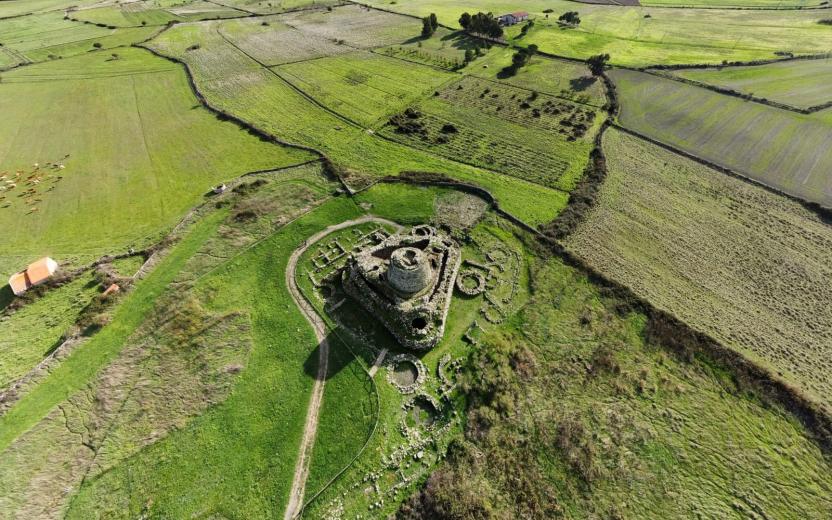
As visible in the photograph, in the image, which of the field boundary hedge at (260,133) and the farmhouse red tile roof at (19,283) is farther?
the field boundary hedge at (260,133)

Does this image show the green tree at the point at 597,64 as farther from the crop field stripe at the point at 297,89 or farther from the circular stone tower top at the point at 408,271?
the circular stone tower top at the point at 408,271

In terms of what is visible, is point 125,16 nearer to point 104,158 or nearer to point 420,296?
point 104,158

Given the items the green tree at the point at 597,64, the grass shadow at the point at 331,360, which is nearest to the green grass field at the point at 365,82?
the green tree at the point at 597,64

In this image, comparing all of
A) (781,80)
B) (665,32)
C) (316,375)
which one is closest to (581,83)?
(781,80)

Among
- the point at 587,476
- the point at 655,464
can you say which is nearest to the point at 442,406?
the point at 587,476

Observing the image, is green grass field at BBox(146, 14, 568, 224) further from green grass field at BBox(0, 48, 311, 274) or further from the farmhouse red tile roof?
the farmhouse red tile roof
